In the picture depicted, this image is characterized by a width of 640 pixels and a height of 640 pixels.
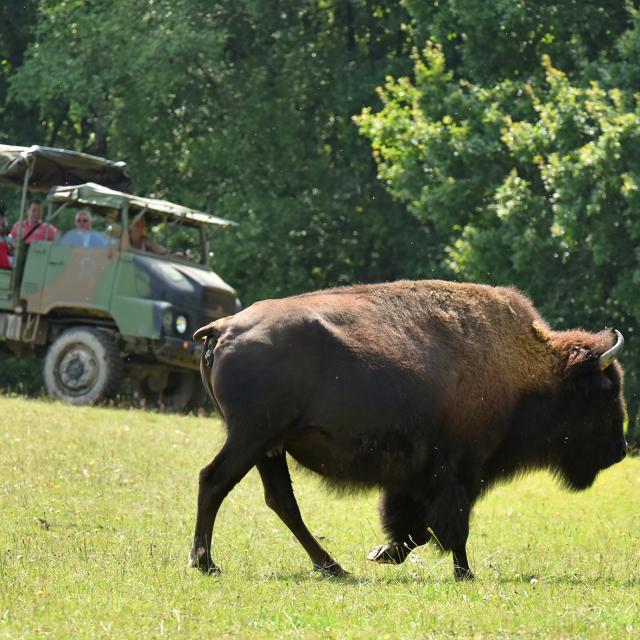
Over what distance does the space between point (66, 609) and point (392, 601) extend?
1.65 m

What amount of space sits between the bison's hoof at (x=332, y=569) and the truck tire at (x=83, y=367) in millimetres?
10796

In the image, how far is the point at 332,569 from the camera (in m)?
8.73

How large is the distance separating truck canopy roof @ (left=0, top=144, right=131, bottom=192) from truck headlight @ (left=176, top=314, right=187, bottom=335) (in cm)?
310

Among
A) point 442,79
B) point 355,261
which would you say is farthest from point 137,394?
point 355,261

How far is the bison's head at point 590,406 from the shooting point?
9.46m

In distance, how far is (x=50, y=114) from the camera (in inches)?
1282

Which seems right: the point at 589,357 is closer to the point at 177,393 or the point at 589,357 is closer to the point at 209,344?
the point at 209,344

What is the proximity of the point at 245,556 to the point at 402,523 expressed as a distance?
115 centimetres

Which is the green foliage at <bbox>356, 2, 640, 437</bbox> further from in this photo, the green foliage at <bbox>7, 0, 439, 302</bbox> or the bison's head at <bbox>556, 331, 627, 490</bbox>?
the bison's head at <bbox>556, 331, 627, 490</bbox>

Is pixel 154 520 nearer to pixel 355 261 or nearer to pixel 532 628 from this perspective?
pixel 532 628

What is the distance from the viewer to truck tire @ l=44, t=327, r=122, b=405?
1925 cm

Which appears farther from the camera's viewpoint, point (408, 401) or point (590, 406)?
point (590, 406)

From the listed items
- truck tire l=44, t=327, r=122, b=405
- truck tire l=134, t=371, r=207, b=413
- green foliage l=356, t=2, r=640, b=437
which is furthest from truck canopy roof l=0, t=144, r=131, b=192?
green foliage l=356, t=2, r=640, b=437

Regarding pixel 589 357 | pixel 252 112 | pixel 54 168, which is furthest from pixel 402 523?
pixel 252 112
